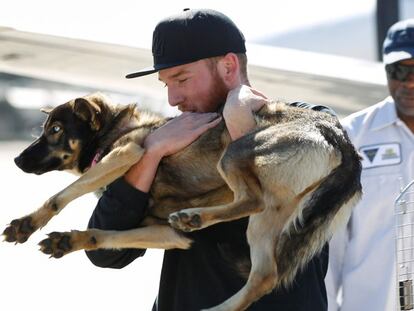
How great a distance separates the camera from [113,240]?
3525mm

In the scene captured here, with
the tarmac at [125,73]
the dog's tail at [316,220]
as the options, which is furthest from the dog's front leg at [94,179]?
the tarmac at [125,73]

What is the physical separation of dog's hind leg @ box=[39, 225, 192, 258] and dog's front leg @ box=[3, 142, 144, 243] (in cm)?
12

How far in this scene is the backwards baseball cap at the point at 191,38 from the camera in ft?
11.4

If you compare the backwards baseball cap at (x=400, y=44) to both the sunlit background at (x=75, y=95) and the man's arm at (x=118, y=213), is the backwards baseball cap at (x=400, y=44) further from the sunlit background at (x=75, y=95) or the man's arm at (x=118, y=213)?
the man's arm at (x=118, y=213)

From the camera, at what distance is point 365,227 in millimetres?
4598

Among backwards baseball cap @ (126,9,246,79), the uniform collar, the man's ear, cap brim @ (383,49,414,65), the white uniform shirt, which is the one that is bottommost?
the white uniform shirt

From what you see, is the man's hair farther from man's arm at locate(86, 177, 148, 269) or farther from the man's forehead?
man's arm at locate(86, 177, 148, 269)

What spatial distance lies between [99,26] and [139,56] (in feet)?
23.7

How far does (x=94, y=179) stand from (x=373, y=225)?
1.43 m

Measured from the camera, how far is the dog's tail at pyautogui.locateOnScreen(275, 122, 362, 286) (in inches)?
127

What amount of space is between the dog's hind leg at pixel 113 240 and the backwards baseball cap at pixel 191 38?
1.65 ft

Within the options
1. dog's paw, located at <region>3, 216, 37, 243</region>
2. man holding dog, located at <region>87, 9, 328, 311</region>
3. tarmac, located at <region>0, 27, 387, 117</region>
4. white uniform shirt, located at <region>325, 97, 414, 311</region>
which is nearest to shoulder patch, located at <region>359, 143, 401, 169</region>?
white uniform shirt, located at <region>325, 97, 414, 311</region>

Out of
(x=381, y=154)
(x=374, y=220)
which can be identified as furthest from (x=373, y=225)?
(x=381, y=154)

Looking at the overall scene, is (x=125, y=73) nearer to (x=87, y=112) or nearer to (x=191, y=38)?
(x=87, y=112)
